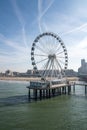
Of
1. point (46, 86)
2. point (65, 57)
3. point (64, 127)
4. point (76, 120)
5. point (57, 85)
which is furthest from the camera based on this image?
point (65, 57)

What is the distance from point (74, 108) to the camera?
4247 cm

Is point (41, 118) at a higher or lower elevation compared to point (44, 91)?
lower

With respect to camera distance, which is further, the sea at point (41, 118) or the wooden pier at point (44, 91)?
the wooden pier at point (44, 91)

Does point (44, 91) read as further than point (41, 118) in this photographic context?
Yes

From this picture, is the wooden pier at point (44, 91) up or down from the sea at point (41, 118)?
up

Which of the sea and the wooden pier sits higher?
the wooden pier

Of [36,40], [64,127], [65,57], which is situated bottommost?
[64,127]

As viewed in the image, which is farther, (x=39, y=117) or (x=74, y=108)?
(x=74, y=108)

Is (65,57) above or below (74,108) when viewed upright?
above

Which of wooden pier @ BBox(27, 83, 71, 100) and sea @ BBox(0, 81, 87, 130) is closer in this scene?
sea @ BBox(0, 81, 87, 130)

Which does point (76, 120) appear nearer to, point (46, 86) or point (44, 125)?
point (44, 125)

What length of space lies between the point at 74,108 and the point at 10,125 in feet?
53.0

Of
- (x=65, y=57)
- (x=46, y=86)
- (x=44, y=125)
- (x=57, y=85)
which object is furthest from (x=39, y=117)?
(x=65, y=57)

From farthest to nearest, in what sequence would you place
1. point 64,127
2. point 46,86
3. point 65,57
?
point 65,57 < point 46,86 < point 64,127
